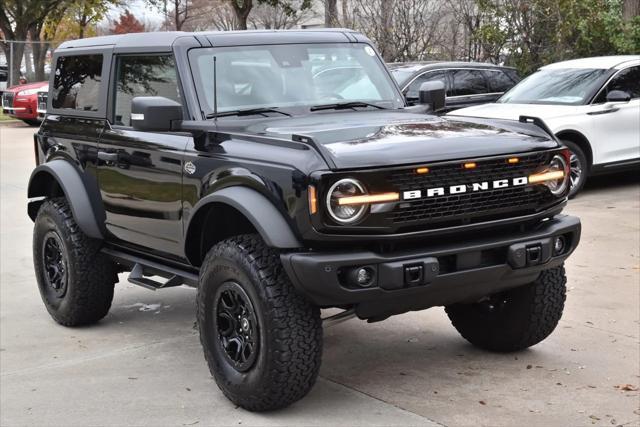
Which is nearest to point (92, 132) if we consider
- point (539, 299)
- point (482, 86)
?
point (539, 299)

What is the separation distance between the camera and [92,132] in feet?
19.7

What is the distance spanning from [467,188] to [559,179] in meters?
0.67

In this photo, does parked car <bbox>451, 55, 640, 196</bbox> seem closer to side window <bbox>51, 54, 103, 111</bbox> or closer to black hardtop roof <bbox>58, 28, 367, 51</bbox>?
black hardtop roof <bbox>58, 28, 367, 51</bbox>

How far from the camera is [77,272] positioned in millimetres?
6031

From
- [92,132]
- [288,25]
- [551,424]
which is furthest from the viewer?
[288,25]

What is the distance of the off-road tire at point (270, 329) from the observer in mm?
4305

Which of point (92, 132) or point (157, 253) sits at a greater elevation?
point (92, 132)

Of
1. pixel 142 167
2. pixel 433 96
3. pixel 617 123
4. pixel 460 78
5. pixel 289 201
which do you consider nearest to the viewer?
pixel 289 201

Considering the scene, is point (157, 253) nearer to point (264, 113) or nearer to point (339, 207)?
point (264, 113)

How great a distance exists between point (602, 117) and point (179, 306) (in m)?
6.49

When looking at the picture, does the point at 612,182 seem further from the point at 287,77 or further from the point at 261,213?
the point at 261,213

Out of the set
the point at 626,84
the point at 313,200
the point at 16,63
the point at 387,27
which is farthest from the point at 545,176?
the point at 16,63

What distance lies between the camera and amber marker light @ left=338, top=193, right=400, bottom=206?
412cm

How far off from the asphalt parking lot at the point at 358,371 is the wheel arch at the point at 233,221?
2.59 ft
